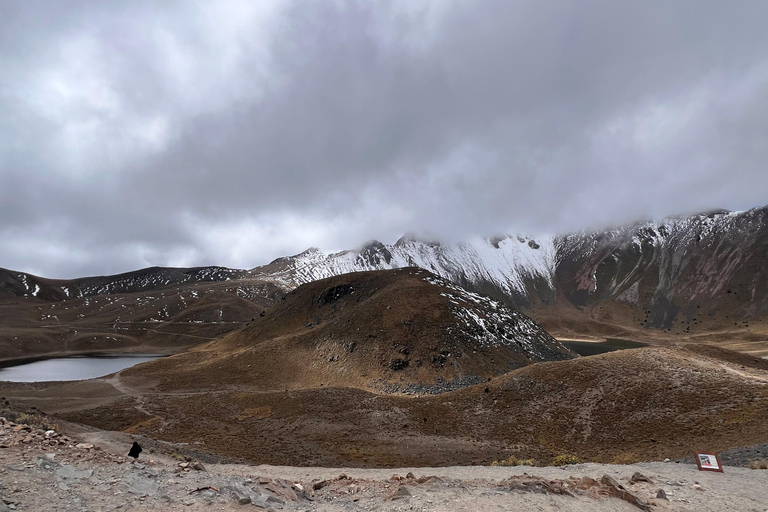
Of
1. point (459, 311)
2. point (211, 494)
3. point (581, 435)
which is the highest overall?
point (459, 311)

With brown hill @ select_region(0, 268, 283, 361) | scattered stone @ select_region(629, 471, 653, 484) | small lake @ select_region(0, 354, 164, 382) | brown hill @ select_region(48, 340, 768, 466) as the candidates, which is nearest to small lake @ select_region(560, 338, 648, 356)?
brown hill @ select_region(48, 340, 768, 466)

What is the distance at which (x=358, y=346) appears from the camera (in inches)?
2527

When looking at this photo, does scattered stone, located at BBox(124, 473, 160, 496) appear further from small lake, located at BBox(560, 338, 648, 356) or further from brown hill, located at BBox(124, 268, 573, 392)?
small lake, located at BBox(560, 338, 648, 356)

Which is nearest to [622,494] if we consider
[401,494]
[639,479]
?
[639,479]

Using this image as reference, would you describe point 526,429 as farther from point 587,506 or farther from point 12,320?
point 12,320

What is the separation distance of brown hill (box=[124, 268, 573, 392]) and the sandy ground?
121 ft

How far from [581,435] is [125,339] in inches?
6854

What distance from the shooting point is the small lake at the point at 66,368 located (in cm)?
8412

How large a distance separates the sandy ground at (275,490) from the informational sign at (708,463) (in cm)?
37

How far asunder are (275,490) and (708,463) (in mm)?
21336

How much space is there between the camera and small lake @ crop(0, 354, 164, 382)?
8412 centimetres

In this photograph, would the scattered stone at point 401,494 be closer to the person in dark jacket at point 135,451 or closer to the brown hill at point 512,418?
the brown hill at point 512,418

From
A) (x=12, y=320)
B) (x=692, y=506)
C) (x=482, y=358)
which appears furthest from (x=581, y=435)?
(x=12, y=320)

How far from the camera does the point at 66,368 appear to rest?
320 ft
